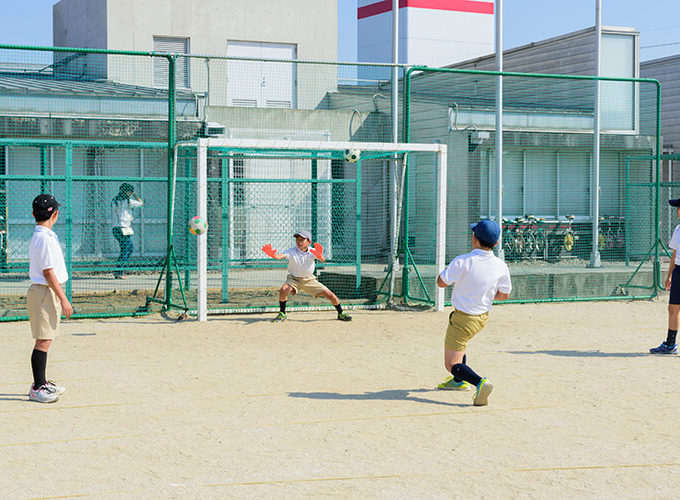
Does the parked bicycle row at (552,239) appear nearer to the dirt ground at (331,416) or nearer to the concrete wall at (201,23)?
the dirt ground at (331,416)

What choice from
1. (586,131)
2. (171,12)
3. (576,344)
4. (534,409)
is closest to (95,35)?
(171,12)

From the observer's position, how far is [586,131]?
20.8m

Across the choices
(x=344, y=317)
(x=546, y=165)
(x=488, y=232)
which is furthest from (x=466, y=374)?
(x=546, y=165)

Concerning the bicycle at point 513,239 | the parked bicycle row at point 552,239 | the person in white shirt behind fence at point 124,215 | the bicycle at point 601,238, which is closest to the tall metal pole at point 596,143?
the bicycle at point 601,238

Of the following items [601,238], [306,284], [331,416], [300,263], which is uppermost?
[601,238]

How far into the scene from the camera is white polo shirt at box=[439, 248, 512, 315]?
6.95 meters

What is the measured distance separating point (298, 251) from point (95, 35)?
1525 cm

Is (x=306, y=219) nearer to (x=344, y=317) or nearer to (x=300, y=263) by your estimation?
(x=300, y=263)

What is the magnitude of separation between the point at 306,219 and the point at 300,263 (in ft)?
11.9

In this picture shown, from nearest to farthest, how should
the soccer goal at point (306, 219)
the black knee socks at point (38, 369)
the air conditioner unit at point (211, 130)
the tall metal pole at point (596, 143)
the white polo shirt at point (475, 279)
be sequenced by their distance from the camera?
the black knee socks at point (38, 369), the white polo shirt at point (475, 279), the soccer goal at point (306, 219), the air conditioner unit at point (211, 130), the tall metal pole at point (596, 143)

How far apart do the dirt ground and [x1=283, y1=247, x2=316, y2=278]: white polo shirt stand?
1.06 m

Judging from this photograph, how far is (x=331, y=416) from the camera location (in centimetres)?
645

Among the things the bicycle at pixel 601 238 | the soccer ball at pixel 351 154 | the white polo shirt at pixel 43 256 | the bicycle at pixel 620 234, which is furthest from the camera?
the bicycle at pixel 620 234

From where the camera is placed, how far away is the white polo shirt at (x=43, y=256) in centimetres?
666
